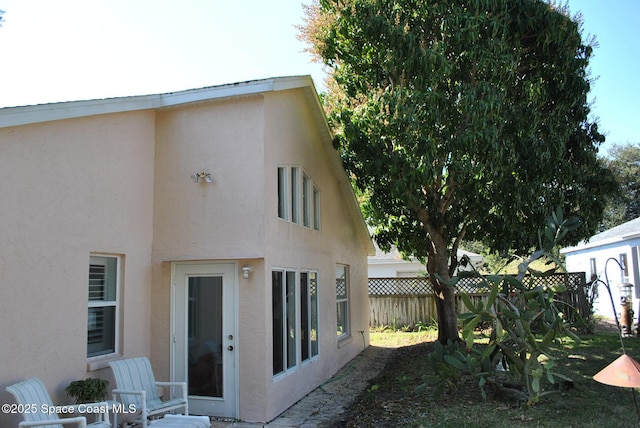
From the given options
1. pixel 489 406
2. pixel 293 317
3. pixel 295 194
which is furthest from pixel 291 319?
pixel 489 406

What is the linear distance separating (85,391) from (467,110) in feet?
26.4

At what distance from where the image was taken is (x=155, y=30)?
10.8 m

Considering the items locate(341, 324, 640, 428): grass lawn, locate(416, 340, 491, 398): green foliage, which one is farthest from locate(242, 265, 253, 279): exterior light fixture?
locate(416, 340, 491, 398): green foliage

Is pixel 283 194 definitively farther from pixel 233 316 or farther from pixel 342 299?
pixel 342 299

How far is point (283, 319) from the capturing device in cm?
889

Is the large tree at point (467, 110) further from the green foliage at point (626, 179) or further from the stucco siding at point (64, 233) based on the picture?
the green foliage at point (626, 179)

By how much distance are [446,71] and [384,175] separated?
8.58ft

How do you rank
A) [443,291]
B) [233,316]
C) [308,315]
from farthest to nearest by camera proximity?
[443,291] → [308,315] → [233,316]

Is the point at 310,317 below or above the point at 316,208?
below

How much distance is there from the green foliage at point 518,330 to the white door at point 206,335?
3.35 m

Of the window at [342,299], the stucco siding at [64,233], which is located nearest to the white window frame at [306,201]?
the window at [342,299]

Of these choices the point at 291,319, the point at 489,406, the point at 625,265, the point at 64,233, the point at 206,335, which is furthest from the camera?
the point at 625,265

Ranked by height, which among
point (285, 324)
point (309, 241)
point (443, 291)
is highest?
point (309, 241)

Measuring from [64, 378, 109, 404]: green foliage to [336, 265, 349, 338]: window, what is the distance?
7.53 m
